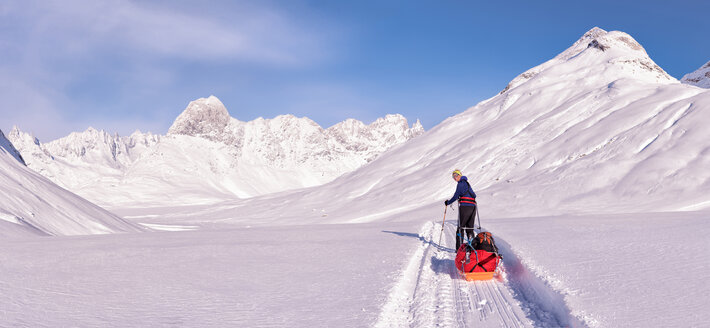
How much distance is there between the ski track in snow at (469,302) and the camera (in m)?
6.09

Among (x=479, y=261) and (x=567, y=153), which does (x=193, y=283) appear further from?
(x=567, y=153)

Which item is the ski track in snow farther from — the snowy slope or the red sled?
the snowy slope

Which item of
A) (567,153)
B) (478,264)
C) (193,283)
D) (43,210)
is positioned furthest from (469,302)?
(567,153)

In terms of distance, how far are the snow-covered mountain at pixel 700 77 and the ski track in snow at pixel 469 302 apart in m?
142

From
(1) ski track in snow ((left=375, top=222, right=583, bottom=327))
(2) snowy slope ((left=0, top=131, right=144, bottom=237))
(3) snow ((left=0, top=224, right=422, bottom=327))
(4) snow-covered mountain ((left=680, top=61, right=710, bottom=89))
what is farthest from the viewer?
(4) snow-covered mountain ((left=680, top=61, right=710, bottom=89))

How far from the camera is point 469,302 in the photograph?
7125mm

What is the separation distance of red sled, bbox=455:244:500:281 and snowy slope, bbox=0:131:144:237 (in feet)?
48.2

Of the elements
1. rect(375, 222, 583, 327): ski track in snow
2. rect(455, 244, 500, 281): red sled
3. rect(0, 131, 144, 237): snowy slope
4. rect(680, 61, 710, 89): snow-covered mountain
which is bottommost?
rect(375, 222, 583, 327): ski track in snow

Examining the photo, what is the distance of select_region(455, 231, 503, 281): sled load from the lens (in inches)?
336

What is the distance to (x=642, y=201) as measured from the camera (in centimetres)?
3394

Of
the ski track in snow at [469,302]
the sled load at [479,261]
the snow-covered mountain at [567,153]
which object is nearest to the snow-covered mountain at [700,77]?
the snow-covered mountain at [567,153]

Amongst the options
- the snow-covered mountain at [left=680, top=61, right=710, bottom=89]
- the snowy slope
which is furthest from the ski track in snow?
the snow-covered mountain at [left=680, top=61, right=710, bottom=89]

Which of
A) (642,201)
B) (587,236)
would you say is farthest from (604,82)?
(587,236)

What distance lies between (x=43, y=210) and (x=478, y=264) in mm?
21237
